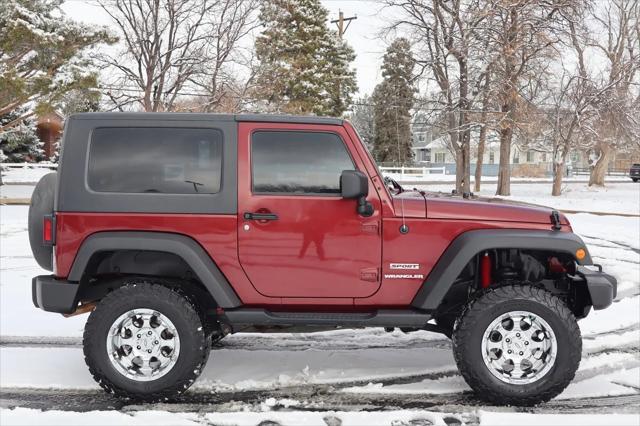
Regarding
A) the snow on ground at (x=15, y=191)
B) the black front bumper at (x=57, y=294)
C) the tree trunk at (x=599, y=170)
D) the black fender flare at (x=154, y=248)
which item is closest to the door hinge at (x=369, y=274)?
the black fender flare at (x=154, y=248)

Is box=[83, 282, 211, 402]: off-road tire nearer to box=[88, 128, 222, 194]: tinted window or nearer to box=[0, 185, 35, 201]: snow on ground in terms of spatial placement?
box=[88, 128, 222, 194]: tinted window

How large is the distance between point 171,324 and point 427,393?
1916 millimetres

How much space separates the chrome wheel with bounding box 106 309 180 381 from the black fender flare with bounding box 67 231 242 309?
15.9 inches

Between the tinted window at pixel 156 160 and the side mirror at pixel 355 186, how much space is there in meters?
0.91

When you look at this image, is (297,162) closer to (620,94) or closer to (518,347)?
(518,347)

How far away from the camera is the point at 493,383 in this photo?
12.8 ft

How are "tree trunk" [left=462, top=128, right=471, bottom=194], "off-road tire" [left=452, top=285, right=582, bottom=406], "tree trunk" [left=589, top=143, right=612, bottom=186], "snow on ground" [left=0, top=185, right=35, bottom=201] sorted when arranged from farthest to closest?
"tree trunk" [left=589, top=143, right=612, bottom=186] < "snow on ground" [left=0, top=185, right=35, bottom=201] < "tree trunk" [left=462, top=128, right=471, bottom=194] < "off-road tire" [left=452, top=285, right=582, bottom=406]

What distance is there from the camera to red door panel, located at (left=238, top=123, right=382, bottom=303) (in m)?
3.97

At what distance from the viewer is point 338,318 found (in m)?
3.99

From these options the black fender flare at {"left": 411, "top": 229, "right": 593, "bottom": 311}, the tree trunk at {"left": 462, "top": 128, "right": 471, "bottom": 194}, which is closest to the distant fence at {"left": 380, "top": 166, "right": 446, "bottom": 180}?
the tree trunk at {"left": 462, "top": 128, "right": 471, "bottom": 194}

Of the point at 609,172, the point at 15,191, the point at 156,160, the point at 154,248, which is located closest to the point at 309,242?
the point at 154,248

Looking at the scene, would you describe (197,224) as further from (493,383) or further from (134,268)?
(493,383)

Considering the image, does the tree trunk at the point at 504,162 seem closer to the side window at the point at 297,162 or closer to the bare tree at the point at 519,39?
the bare tree at the point at 519,39

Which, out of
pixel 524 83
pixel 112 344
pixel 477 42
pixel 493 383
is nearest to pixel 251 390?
pixel 112 344
